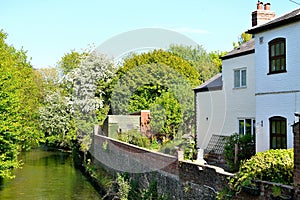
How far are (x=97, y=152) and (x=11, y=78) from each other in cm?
920

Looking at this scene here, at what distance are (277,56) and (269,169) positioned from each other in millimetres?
6094

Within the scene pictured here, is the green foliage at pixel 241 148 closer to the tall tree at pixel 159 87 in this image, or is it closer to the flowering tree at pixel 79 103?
the tall tree at pixel 159 87

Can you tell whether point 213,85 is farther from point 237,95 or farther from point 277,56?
point 277,56

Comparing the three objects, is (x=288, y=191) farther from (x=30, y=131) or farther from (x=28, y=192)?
(x=30, y=131)

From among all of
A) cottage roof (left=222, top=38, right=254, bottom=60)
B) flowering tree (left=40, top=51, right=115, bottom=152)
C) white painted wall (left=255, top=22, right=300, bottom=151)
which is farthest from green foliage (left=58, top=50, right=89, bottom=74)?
white painted wall (left=255, top=22, right=300, bottom=151)

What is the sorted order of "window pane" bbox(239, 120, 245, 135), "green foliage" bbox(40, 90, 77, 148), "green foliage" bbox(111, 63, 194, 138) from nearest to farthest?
"window pane" bbox(239, 120, 245, 135), "green foliage" bbox(111, 63, 194, 138), "green foliage" bbox(40, 90, 77, 148)

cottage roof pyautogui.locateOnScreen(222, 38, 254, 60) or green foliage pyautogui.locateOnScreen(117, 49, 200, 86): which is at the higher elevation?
green foliage pyautogui.locateOnScreen(117, 49, 200, 86)

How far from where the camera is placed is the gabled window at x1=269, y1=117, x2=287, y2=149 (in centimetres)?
1617

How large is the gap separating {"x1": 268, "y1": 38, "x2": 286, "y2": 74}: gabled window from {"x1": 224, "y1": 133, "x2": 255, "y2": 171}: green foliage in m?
3.76

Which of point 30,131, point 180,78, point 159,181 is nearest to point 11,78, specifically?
point 30,131

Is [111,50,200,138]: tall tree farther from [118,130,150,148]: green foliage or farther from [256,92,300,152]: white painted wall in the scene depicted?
[256,92,300,152]: white painted wall

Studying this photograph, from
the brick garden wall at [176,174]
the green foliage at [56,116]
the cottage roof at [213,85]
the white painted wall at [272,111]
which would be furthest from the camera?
the green foliage at [56,116]

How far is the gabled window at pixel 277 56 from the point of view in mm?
16109

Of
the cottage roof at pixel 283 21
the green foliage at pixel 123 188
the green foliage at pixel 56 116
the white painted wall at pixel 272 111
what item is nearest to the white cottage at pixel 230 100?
the white painted wall at pixel 272 111
